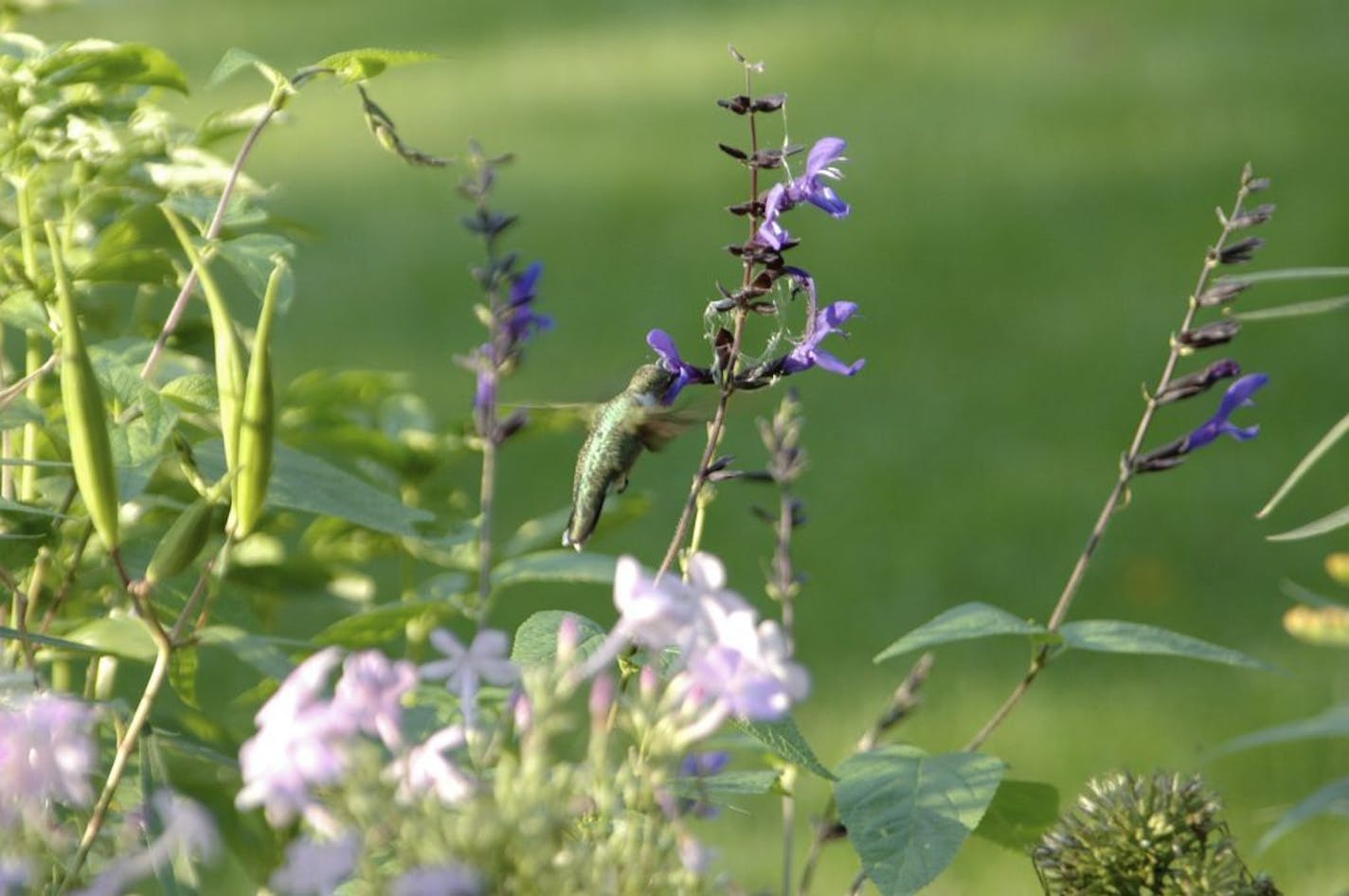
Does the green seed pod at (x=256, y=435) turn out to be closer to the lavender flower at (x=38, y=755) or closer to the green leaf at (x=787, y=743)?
the lavender flower at (x=38, y=755)

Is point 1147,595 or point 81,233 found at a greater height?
point 81,233

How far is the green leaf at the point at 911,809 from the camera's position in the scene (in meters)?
1.32

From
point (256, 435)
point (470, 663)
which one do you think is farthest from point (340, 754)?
point (256, 435)

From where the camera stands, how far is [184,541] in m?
1.19

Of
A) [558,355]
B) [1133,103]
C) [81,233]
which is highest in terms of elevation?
[81,233]

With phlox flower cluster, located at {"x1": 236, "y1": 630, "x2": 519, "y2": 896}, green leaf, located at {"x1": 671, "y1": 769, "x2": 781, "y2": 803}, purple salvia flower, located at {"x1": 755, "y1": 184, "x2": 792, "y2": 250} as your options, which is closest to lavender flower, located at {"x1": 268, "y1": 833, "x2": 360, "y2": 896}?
phlox flower cluster, located at {"x1": 236, "y1": 630, "x2": 519, "y2": 896}

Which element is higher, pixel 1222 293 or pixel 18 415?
pixel 1222 293

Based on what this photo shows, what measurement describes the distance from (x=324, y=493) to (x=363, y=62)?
347 mm

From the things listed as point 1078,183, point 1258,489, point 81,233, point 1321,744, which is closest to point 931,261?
point 1078,183

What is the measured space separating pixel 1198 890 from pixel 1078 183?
5815 mm

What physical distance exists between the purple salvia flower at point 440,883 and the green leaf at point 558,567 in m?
0.85

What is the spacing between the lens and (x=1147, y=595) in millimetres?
4227

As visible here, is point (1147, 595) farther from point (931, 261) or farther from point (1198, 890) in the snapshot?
point (1198, 890)

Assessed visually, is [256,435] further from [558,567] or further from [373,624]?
[558,567]
